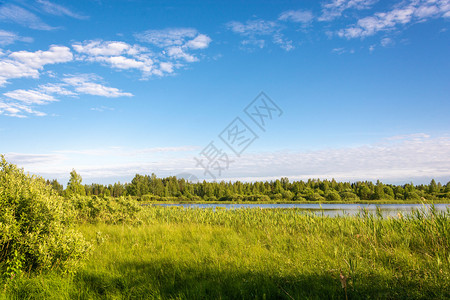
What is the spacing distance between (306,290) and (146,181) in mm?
67275

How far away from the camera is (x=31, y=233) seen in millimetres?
5227

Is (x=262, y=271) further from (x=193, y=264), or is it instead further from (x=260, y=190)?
(x=260, y=190)

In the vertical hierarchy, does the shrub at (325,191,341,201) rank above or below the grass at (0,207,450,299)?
below

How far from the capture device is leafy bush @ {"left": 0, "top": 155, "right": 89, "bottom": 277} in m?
5.11

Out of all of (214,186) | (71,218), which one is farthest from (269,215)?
(214,186)

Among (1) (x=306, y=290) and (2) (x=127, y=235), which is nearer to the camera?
(1) (x=306, y=290)

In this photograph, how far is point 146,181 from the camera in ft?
222

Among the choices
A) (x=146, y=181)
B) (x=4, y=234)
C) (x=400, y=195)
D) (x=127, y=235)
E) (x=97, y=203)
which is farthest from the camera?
(x=146, y=181)

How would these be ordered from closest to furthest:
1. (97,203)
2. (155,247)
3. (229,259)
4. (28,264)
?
(28,264)
(229,259)
(155,247)
(97,203)

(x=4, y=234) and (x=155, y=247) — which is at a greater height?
(x=4, y=234)

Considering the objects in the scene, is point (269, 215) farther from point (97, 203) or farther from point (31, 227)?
point (31, 227)

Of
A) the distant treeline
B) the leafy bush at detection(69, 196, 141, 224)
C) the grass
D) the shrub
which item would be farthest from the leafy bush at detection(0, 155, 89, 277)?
the shrub

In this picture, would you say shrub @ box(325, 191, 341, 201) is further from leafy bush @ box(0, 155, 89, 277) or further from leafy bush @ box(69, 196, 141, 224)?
leafy bush @ box(0, 155, 89, 277)

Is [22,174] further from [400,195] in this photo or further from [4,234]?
[400,195]
